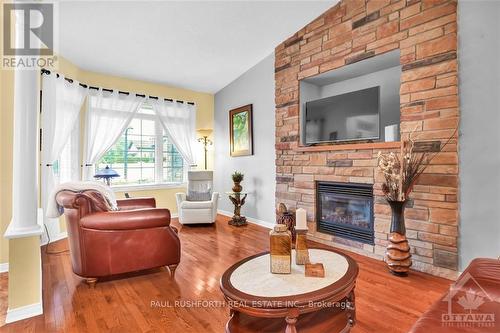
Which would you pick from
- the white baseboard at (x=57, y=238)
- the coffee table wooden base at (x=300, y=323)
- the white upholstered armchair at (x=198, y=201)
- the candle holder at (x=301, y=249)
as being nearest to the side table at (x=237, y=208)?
the white upholstered armchair at (x=198, y=201)

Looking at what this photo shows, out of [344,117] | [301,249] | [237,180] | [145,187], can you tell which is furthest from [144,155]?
[301,249]

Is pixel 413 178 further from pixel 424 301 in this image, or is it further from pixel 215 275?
pixel 215 275

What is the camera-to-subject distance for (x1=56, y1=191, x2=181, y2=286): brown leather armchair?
226 centimetres

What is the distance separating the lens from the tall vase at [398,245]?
2.56 m

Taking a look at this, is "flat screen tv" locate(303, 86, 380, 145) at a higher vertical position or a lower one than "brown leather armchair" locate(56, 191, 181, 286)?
higher

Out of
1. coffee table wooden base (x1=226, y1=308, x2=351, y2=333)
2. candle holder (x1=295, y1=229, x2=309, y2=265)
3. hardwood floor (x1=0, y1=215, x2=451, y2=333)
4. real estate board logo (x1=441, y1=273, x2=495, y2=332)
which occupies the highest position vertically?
candle holder (x1=295, y1=229, x2=309, y2=265)

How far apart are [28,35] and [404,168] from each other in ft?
11.0

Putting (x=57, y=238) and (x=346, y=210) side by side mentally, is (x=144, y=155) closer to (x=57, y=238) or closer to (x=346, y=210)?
(x=57, y=238)

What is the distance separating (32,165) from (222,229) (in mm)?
2879

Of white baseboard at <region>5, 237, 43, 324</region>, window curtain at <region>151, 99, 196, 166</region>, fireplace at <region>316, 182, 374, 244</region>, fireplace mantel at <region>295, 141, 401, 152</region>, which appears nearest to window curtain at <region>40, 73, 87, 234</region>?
window curtain at <region>151, 99, 196, 166</region>

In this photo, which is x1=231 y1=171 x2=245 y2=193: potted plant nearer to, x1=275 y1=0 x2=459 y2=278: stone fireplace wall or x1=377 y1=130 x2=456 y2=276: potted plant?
x1=275 y1=0 x2=459 y2=278: stone fireplace wall

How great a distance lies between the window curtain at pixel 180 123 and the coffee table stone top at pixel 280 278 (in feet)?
13.1

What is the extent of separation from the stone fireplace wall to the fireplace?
9cm

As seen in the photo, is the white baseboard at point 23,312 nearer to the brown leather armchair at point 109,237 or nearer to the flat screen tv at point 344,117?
the brown leather armchair at point 109,237
